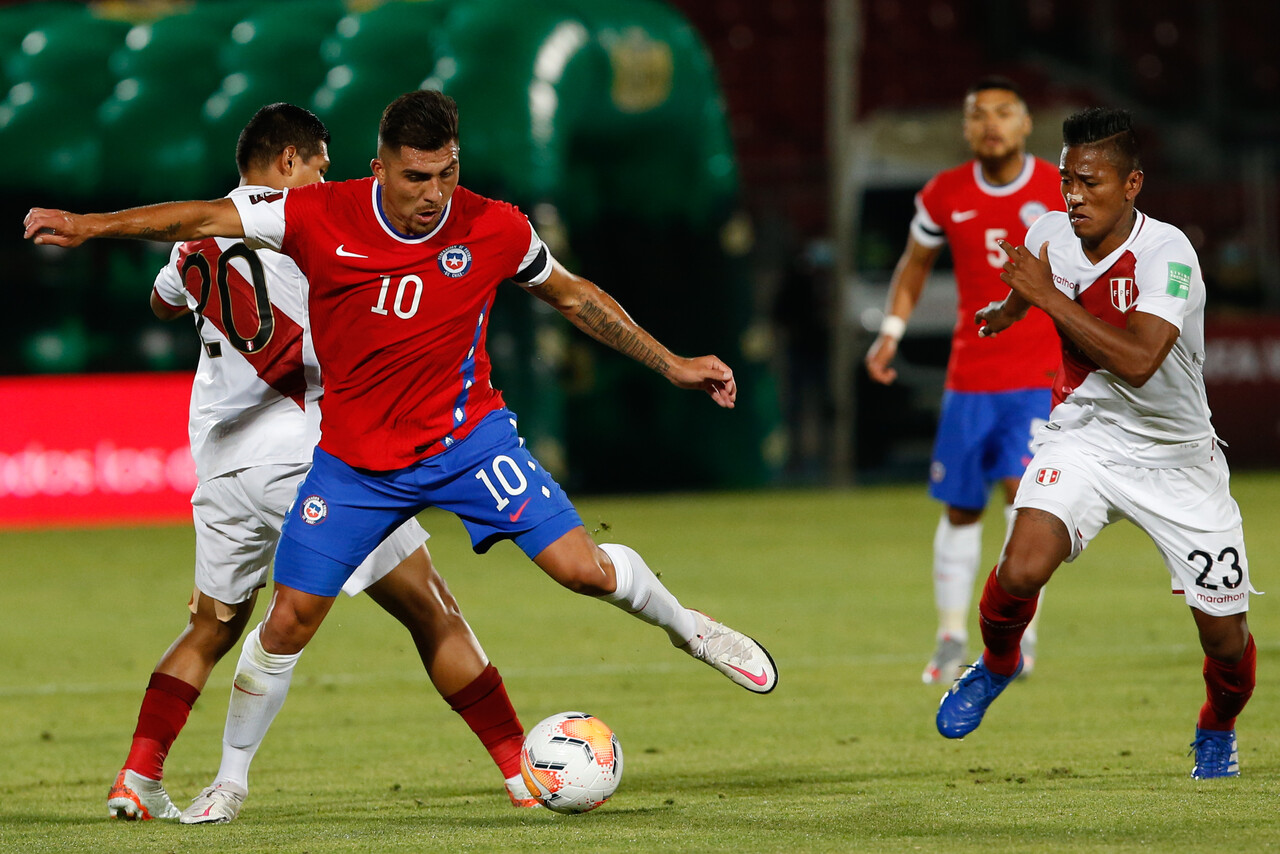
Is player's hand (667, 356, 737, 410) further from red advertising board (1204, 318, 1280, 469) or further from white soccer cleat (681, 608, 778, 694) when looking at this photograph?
red advertising board (1204, 318, 1280, 469)

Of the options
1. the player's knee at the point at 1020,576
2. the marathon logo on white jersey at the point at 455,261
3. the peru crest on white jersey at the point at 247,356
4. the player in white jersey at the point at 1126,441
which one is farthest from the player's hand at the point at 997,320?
the peru crest on white jersey at the point at 247,356

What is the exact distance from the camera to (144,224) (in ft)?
15.2

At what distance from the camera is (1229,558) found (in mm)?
5156

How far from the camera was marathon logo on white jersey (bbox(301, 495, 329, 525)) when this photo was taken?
4.93 m

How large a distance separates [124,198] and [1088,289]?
11238 millimetres

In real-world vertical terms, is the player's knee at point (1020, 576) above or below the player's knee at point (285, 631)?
above

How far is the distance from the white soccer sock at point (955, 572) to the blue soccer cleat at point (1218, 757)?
2.27 meters

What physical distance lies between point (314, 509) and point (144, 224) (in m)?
0.84

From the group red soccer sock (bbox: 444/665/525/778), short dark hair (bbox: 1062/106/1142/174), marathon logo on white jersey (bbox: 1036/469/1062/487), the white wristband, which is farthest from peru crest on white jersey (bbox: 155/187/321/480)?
the white wristband

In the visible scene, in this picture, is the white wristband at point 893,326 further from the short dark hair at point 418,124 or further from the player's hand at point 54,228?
the player's hand at point 54,228

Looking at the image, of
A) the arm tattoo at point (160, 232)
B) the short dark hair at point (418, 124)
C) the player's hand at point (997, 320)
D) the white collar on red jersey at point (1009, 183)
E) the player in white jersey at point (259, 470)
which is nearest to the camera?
the arm tattoo at point (160, 232)

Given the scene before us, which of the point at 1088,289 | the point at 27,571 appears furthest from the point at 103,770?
the point at 27,571

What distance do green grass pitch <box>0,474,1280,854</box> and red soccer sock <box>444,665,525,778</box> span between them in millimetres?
136

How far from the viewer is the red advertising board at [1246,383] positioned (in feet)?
55.2
